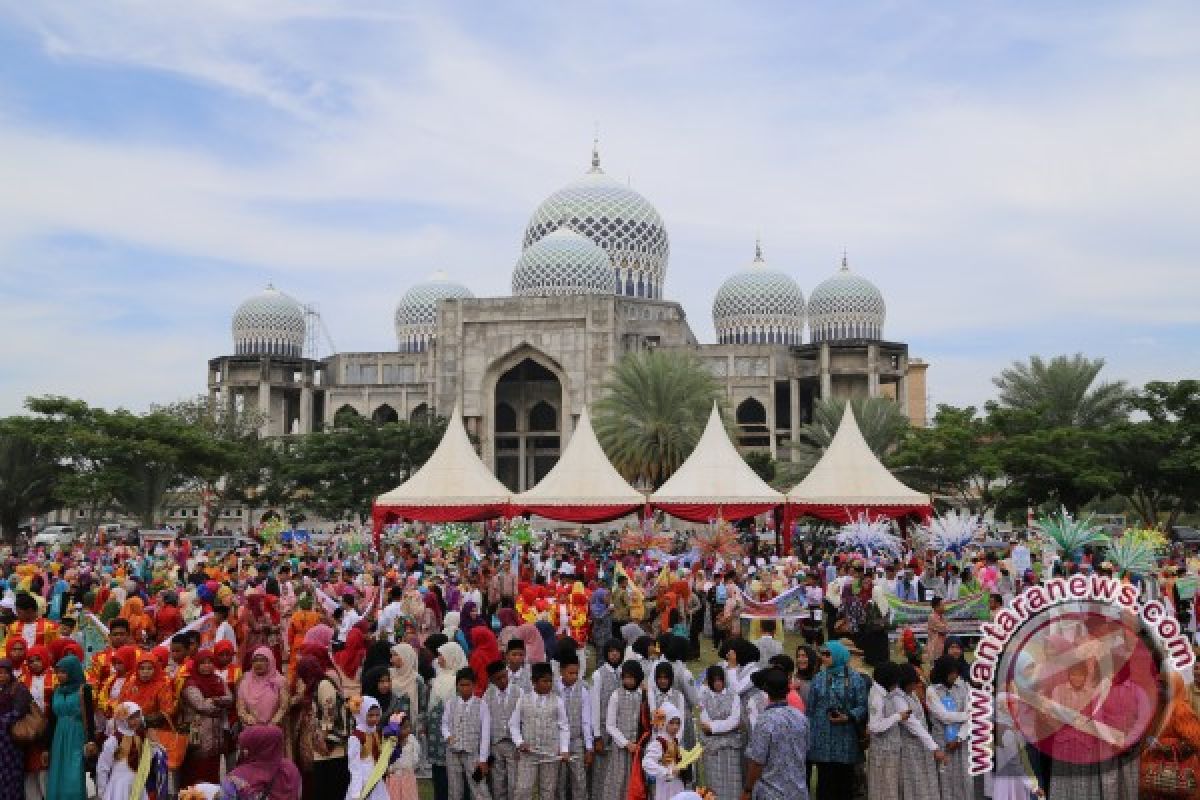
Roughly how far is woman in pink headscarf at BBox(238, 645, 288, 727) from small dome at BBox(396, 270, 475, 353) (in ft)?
176

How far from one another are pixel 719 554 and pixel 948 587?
15.3 feet

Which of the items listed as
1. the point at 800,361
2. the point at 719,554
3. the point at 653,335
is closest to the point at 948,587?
the point at 719,554

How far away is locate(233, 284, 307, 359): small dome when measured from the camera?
2343 inches

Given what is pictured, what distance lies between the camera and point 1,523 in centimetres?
3853

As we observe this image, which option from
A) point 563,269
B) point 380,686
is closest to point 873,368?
point 563,269

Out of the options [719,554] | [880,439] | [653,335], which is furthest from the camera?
[653,335]

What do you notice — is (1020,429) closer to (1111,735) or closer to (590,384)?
(590,384)

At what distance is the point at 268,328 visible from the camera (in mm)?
59594

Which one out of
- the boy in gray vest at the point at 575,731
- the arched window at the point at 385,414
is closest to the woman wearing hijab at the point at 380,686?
the boy in gray vest at the point at 575,731

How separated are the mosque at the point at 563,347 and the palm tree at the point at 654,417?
29.1ft

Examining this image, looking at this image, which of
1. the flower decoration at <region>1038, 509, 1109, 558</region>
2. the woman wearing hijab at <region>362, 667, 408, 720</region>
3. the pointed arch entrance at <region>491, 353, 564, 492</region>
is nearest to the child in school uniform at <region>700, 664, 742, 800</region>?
the woman wearing hijab at <region>362, 667, 408, 720</region>

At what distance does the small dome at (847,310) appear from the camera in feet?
188

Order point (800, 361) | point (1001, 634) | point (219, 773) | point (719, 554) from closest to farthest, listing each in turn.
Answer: point (1001, 634) < point (219, 773) < point (719, 554) < point (800, 361)

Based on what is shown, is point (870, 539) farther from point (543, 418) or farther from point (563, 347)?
point (543, 418)
